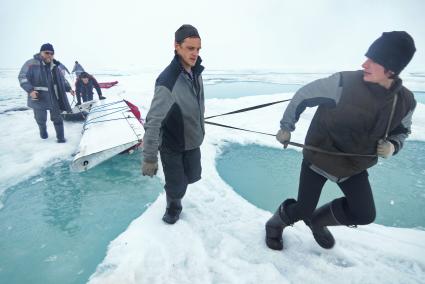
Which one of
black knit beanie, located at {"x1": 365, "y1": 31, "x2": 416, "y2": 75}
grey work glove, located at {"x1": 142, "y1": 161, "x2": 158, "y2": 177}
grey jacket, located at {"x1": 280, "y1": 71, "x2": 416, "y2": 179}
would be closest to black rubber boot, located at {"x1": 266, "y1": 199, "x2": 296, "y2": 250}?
grey jacket, located at {"x1": 280, "y1": 71, "x2": 416, "y2": 179}

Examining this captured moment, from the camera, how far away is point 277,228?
245 cm

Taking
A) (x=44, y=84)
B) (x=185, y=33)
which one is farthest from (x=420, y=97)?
(x=44, y=84)

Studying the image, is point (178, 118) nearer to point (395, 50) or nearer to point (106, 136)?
point (395, 50)

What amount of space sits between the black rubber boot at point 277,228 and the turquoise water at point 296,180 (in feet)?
3.20

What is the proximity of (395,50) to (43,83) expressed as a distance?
5.53 metres

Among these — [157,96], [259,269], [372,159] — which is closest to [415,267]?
[372,159]

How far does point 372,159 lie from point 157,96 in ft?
5.61

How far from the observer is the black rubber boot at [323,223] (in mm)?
2211

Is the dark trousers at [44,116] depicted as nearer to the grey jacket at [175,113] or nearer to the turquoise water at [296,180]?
the turquoise water at [296,180]

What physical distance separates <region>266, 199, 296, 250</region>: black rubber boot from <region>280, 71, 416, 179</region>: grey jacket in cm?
51

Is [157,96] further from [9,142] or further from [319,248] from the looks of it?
[9,142]

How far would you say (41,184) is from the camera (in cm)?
389

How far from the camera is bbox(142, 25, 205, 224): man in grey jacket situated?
2088mm

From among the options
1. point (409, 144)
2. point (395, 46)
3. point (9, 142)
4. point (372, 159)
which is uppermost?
point (395, 46)
